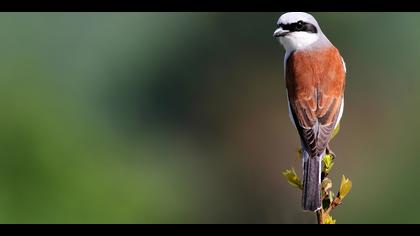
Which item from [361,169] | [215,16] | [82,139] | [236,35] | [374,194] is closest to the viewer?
[82,139]

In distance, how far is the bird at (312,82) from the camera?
18.8 feet

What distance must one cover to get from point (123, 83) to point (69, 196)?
57.7ft

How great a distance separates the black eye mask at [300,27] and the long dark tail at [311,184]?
834mm

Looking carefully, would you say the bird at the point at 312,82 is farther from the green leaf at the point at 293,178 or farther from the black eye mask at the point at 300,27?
the green leaf at the point at 293,178

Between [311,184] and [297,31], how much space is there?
4.41 ft

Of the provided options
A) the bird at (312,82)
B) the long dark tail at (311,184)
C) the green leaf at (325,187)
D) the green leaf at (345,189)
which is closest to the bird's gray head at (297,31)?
the bird at (312,82)

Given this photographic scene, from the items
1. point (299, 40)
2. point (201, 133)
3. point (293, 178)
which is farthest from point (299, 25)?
point (201, 133)

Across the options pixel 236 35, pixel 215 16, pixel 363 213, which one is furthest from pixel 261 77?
pixel 363 213

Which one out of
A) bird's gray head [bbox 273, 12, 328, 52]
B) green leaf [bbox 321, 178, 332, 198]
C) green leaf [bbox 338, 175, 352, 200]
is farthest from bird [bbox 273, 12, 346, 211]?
green leaf [bbox 338, 175, 352, 200]

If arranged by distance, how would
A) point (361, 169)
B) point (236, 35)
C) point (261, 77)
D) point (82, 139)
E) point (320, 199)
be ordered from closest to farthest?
point (320, 199), point (82, 139), point (361, 169), point (261, 77), point (236, 35)

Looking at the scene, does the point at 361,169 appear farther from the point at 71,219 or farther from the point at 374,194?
the point at 71,219

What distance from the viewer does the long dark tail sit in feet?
14.6

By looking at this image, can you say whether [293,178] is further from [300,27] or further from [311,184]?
[300,27]

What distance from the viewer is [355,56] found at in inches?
899
